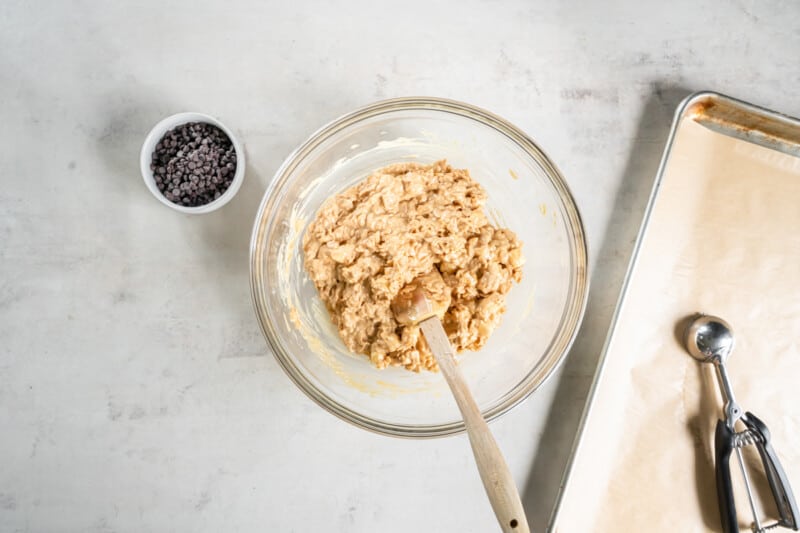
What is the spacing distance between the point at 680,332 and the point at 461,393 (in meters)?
0.87

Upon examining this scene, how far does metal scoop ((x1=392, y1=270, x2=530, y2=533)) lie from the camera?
1127mm

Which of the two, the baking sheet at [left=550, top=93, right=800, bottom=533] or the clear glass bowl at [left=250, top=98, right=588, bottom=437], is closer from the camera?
the clear glass bowl at [left=250, top=98, right=588, bottom=437]

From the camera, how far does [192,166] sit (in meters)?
1.58

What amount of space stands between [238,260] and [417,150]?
69cm

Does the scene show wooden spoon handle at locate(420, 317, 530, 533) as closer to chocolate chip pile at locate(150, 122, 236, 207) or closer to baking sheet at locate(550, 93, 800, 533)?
baking sheet at locate(550, 93, 800, 533)

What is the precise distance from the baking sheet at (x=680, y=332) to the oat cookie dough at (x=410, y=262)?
53cm

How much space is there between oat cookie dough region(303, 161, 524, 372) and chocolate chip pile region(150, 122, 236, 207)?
15.9 inches

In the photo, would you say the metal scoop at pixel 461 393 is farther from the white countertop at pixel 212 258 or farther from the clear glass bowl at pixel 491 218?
the white countertop at pixel 212 258

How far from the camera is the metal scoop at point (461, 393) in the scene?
1.13 meters

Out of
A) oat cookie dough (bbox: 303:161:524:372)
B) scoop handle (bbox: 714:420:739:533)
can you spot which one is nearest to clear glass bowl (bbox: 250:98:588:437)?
oat cookie dough (bbox: 303:161:524:372)

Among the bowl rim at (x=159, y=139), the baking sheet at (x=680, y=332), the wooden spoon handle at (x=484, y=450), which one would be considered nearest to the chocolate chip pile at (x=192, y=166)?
the bowl rim at (x=159, y=139)

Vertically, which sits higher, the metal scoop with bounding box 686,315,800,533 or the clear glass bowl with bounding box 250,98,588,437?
the metal scoop with bounding box 686,315,800,533

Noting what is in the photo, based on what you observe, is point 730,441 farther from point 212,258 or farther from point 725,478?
point 212,258

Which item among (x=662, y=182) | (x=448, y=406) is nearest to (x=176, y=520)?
(x=448, y=406)
